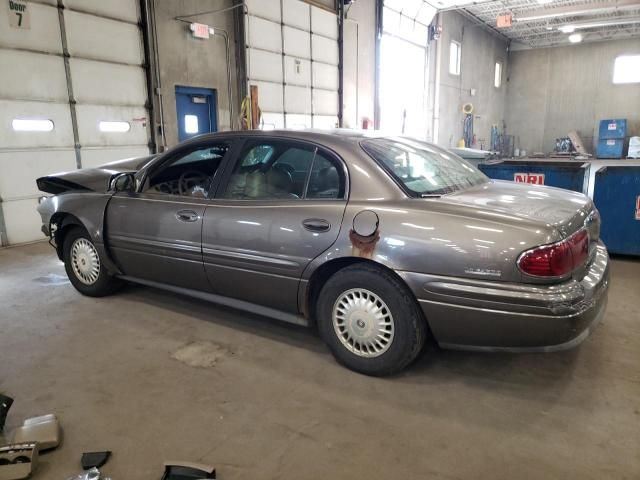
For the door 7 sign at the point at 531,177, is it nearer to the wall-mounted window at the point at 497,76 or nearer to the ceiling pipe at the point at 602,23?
the ceiling pipe at the point at 602,23

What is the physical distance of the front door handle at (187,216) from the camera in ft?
10.7

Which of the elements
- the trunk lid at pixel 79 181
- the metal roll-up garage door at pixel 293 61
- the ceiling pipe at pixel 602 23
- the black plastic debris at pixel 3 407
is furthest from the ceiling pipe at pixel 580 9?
the black plastic debris at pixel 3 407

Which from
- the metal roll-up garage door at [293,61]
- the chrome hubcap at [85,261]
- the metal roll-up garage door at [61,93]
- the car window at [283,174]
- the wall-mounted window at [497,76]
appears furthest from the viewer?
the wall-mounted window at [497,76]

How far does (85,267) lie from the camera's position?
412 centimetres

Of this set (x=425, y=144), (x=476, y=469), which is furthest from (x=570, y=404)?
(x=425, y=144)

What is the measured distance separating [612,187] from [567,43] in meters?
18.6

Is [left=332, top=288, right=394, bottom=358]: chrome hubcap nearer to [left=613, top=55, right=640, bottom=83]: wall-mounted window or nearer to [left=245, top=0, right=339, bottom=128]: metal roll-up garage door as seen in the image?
[left=245, top=0, right=339, bottom=128]: metal roll-up garage door

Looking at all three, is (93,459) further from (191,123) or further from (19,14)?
(191,123)

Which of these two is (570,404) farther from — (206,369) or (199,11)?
(199,11)

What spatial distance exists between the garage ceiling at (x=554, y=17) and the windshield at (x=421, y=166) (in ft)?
41.4

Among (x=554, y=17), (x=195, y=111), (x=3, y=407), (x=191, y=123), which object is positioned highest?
(x=554, y=17)

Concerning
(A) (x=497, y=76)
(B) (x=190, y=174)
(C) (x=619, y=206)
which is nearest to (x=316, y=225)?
(B) (x=190, y=174)

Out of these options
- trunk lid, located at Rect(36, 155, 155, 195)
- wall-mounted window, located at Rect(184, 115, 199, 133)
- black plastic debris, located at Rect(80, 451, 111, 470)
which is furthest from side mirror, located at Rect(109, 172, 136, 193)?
wall-mounted window, located at Rect(184, 115, 199, 133)

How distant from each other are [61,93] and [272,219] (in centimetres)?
588
